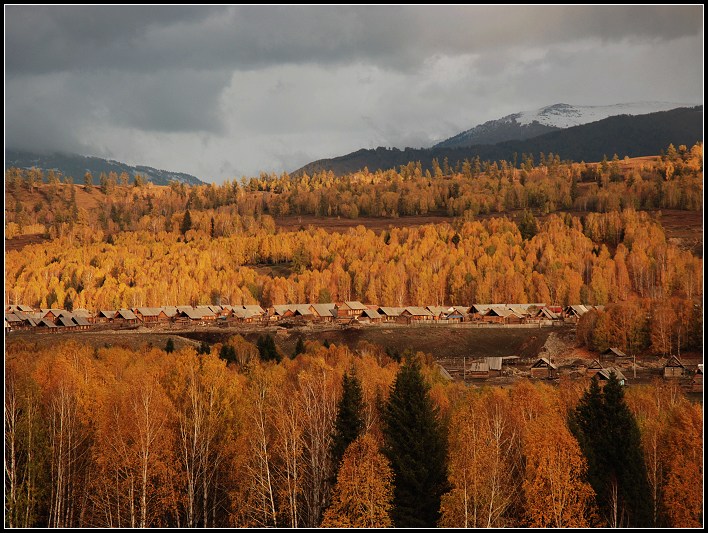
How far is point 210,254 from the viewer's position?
616 feet

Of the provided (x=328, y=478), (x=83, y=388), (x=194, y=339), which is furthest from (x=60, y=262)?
(x=328, y=478)

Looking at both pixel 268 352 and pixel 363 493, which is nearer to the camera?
pixel 363 493

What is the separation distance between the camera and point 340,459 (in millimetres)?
35594

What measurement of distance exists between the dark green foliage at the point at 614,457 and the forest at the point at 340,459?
0.06m

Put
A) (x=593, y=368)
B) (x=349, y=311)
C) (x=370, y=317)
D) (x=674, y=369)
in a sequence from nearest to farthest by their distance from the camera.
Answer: (x=674, y=369), (x=593, y=368), (x=370, y=317), (x=349, y=311)

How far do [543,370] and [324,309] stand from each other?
59370 millimetres

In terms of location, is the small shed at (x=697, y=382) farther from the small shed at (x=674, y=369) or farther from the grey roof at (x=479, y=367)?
the grey roof at (x=479, y=367)

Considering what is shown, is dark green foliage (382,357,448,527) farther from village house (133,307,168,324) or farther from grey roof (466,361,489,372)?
village house (133,307,168,324)

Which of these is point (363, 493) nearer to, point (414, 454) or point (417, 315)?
point (414, 454)

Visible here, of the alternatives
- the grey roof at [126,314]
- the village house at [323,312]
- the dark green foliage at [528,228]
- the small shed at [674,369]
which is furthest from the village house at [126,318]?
the dark green foliage at [528,228]

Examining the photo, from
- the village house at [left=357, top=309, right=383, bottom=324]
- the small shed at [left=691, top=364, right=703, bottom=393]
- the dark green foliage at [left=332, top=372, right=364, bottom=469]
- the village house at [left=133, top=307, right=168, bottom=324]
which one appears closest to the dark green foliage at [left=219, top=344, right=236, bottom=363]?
the dark green foliage at [left=332, top=372, right=364, bottom=469]

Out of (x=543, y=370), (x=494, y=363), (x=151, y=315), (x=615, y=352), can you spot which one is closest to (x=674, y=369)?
(x=615, y=352)

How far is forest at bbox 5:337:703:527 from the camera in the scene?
32000 millimetres

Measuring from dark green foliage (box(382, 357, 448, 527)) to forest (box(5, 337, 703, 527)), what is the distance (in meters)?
0.06
